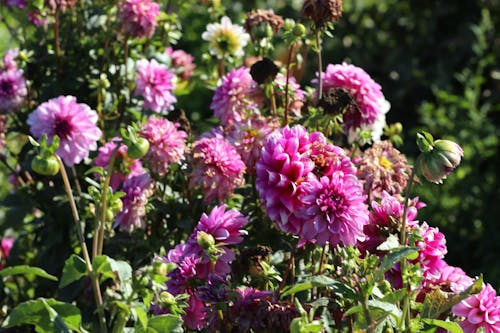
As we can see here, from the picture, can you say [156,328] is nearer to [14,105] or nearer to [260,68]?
[260,68]

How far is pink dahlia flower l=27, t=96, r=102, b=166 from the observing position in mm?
1494

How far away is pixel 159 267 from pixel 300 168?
0.83 feet

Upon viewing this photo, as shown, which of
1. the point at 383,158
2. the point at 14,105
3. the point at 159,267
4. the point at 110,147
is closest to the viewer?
the point at 159,267

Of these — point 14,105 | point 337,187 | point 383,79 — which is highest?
point 337,187

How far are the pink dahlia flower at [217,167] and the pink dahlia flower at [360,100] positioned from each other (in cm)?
25

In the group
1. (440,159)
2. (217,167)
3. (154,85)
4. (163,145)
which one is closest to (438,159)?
(440,159)

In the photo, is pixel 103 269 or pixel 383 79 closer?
pixel 103 269

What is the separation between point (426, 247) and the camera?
121cm

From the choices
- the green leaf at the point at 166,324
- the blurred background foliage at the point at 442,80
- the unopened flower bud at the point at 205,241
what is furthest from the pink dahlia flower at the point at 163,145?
the blurred background foliage at the point at 442,80

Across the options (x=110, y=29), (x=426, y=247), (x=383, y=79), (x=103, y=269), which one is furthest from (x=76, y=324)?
(x=383, y=79)

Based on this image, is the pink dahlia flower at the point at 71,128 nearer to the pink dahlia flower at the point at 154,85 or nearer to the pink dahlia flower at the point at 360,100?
the pink dahlia flower at the point at 154,85

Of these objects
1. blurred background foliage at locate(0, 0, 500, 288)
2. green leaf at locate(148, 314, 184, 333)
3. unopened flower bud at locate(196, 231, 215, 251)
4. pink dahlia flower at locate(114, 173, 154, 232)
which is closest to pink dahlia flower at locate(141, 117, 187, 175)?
pink dahlia flower at locate(114, 173, 154, 232)

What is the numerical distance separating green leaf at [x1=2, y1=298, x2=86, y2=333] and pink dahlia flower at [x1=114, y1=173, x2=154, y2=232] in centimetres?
45

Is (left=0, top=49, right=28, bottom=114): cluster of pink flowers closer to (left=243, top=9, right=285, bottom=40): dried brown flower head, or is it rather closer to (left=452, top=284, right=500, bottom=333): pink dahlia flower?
(left=243, top=9, right=285, bottom=40): dried brown flower head
